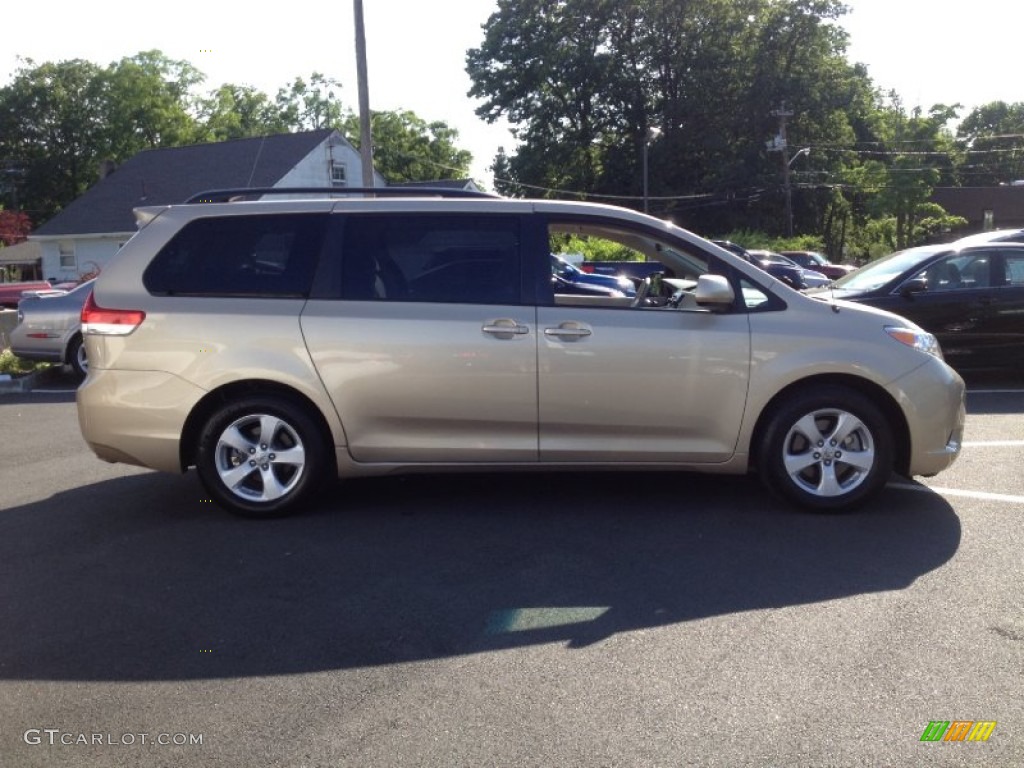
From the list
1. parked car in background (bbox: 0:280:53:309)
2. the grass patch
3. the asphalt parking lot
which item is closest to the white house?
parked car in background (bbox: 0:280:53:309)

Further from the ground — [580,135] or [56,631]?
[580,135]

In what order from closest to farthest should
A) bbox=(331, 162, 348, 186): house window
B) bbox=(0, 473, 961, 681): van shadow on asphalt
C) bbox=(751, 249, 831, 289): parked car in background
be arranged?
bbox=(0, 473, 961, 681): van shadow on asphalt, bbox=(751, 249, 831, 289): parked car in background, bbox=(331, 162, 348, 186): house window

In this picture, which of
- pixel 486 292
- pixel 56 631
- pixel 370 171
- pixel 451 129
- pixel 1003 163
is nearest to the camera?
pixel 56 631

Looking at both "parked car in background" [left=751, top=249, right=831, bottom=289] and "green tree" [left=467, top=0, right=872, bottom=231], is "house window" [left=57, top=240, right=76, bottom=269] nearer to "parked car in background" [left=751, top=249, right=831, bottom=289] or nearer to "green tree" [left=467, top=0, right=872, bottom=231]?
"green tree" [left=467, top=0, right=872, bottom=231]

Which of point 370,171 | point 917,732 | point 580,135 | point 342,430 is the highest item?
point 580,135

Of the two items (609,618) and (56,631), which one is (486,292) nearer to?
(609,618)

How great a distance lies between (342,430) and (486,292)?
117 centimetres

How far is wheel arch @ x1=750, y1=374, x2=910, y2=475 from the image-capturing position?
5898mm

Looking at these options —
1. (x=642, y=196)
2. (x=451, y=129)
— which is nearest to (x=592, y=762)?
(x=642, y=196)

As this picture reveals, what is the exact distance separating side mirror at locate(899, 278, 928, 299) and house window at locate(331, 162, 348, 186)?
33.5 metres

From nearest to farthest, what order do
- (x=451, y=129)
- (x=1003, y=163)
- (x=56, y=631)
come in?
(x=56, y=631), (x=451, y=129), (x=1003, y=163)

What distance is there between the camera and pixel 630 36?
5747 centimetres

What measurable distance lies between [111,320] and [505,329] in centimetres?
232

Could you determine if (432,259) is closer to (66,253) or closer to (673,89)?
(66,253)
